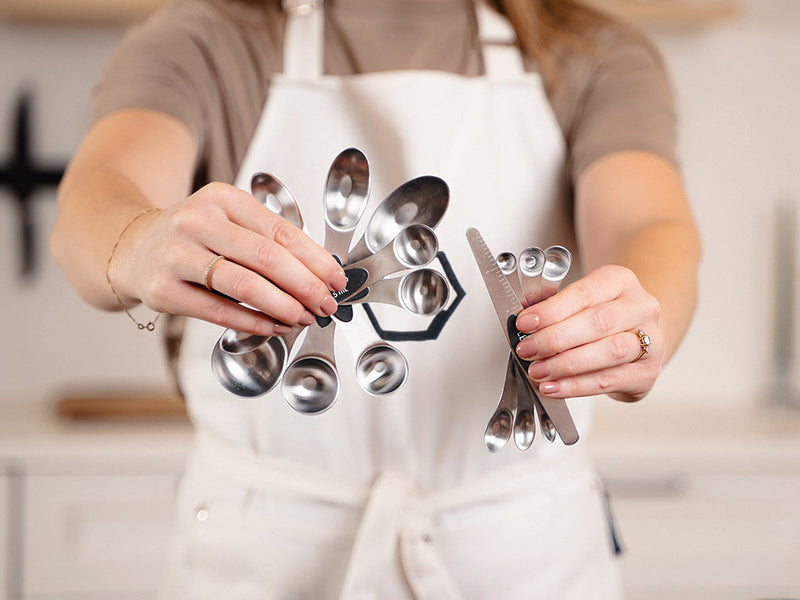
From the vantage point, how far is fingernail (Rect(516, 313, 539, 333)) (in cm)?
43

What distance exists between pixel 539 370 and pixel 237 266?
0.17 metres

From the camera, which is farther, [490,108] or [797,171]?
[797,171]

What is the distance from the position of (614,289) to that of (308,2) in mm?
472

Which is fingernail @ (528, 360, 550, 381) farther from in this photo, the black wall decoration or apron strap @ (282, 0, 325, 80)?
the black wall decoration

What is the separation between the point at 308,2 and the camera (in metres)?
0.78

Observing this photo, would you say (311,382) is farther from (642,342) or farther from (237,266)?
(642,342)

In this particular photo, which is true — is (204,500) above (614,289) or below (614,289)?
below

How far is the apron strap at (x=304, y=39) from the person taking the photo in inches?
30.3

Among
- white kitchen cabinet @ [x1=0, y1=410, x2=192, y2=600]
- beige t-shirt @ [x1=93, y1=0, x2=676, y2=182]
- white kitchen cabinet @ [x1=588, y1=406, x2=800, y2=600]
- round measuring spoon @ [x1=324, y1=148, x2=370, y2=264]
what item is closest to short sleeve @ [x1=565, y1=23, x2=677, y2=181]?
beige t-shirt @ [x1=93, y1=0, x2=676, y2=182]

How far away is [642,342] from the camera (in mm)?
464

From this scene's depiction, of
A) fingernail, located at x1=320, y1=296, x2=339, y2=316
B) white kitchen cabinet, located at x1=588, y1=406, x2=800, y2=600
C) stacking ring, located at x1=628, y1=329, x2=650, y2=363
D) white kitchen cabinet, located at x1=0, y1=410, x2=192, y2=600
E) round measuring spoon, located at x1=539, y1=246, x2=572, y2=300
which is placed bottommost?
white kitchen cabinet, located at x1=0, y1=410, x2=192, y2=600

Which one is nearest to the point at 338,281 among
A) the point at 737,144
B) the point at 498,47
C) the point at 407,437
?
the point at 407,437

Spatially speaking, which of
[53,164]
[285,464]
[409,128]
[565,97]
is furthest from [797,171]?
[53,164]

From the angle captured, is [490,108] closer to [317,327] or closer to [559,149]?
[559,149]
